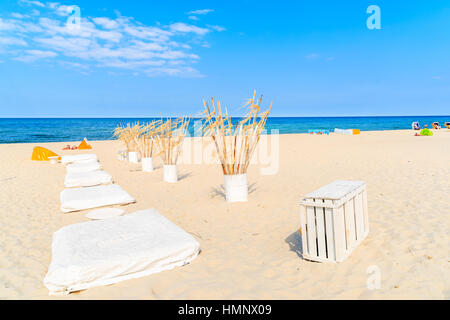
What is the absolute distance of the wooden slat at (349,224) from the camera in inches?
91.1

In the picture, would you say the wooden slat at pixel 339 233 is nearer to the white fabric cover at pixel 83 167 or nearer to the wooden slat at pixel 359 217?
the wooden slat at pixel 359 217

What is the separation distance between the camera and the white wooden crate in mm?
2193

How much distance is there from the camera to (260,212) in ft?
12.6

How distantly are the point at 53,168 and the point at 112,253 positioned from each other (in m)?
6.88

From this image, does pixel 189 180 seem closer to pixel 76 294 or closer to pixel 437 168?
pixel 76 294

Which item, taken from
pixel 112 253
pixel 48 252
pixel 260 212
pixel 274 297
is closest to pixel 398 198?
pixel 260 212

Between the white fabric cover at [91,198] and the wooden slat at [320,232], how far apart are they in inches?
120

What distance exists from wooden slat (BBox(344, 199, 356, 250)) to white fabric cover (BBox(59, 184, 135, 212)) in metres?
3.18

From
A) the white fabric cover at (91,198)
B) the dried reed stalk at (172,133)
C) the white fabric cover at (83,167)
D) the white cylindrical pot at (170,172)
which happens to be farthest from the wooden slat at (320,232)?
the white fabric cover at (83,167)

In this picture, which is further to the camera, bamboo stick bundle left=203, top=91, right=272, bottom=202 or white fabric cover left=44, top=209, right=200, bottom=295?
bamboo stick bundle left=203, top=91, right=272, bottom=202

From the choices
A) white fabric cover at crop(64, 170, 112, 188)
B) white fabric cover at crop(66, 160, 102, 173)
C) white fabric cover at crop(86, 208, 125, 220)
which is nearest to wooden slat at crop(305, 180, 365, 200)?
white fabric cover at crop(86, 208, 125, 220)

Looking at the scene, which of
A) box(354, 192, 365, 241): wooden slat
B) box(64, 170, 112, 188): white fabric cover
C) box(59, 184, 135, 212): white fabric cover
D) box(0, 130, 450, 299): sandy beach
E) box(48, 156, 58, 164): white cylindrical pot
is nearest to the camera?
box(0, 130, 450, 299): sandy beach

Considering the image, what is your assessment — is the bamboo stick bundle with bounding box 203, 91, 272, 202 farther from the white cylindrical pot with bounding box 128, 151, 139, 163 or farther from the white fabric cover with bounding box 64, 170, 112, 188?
the white cylindrical pot with bounding box 128, 151, 139, 163
